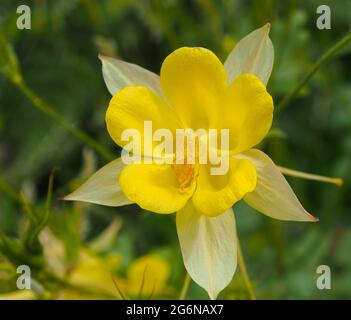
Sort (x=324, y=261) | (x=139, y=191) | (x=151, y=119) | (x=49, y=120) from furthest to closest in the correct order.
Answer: (x=49, y=120) < (x=324, y=261) < (x=151, y=119) < (x=139, y=191)

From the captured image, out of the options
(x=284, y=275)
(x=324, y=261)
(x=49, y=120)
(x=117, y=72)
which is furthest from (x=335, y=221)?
(x=117, y=72)

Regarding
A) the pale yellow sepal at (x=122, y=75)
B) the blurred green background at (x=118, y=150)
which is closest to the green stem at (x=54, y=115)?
the blurred green background at (x=118, y=150)

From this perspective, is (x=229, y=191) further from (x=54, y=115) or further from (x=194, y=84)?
(x=54, y=115)

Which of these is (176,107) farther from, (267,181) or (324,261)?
(324,261)

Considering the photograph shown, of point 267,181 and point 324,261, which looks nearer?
point 267,181

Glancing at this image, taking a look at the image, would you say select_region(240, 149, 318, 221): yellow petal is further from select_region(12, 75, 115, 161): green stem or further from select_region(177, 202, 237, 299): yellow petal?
select_region(12, 75, 115, 161): green stem

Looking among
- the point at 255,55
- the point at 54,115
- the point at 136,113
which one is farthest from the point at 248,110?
the point at 54,115
